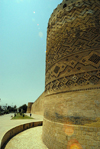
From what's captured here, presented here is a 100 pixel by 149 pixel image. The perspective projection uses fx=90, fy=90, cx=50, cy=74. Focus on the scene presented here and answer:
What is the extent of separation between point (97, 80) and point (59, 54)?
91.0 inches

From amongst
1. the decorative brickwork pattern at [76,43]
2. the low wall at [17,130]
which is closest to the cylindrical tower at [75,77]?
the decorative brickwork pattern at [76,43]

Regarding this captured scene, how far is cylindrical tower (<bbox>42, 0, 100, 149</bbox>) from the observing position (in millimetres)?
3117

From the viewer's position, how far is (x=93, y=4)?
4.33m

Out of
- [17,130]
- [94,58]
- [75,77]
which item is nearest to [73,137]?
[75,77]

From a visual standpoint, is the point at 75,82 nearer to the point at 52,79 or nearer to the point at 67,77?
the point at 67,77

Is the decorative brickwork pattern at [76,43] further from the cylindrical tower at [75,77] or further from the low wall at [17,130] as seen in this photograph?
the low wall at [17,130]

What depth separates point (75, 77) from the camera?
372cm

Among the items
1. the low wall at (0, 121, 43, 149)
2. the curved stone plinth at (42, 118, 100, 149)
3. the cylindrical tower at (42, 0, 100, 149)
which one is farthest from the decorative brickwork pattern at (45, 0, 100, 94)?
the low wall at (0, 121, 43, 149)

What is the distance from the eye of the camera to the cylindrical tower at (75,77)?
10.2 ft

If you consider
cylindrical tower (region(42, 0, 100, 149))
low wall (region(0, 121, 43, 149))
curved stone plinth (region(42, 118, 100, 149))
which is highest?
cylindrical tower (region(42, 0, 100, 149))

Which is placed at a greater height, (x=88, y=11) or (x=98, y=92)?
(x=88, y=11)

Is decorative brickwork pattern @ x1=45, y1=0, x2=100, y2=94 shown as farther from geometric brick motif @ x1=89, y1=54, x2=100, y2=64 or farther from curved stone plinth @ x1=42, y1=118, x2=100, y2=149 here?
curved stone plinth @ x1=42, y1=118, x2=100, y2=149

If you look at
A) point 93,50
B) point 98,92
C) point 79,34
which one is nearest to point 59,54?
point 79,34

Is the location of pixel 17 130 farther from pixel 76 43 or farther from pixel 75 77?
pixel 76 43
